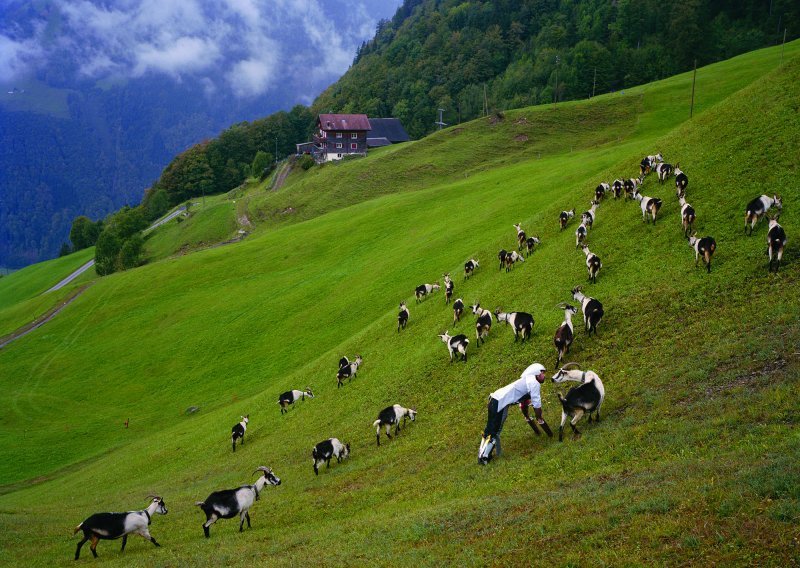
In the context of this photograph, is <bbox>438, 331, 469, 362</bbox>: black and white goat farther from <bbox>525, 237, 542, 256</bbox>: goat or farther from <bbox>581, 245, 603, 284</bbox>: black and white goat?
<bbox>525, 237, 542, 256</bbox>: goat

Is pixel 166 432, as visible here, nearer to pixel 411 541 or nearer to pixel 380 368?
pixel 380 368

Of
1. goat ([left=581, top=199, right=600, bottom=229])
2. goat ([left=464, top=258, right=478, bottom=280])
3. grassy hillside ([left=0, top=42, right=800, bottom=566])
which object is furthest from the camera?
goat ([left=464, top=258, right=478, bottom=280])

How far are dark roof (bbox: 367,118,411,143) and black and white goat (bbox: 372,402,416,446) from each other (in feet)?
481

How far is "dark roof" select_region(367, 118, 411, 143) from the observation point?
544 ft

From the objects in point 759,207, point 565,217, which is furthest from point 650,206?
point 565,217

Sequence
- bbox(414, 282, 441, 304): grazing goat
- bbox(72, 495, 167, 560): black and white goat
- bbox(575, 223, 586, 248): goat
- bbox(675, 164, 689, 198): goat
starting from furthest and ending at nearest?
bbox(414, 282, 441, 304): grazing goat < bbox(575, 223, 586, 248): goat < bbox(675, 164, 689, 198): goat < bbox(72, 495, 167, 560): black and white goat

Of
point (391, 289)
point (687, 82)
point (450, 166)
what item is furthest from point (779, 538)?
point (687, 82)

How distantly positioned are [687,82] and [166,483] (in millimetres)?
112298

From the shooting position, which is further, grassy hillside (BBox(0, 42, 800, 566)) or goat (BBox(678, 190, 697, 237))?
goat (BBox(678, 190, 697, 237))

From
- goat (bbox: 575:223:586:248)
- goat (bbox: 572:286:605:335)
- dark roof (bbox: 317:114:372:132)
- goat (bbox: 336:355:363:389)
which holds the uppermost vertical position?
dark roof (bbox: 317:114:372:132)

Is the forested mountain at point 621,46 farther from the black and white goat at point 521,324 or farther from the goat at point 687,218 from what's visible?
the black and white goat at point 521,324

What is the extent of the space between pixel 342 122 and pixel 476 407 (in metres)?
134

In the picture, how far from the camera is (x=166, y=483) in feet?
93.3

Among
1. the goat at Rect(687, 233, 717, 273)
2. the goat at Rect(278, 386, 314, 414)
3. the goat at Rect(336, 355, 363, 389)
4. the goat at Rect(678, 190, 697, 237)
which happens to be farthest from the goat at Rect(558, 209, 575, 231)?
the goat at Rect(278, 386, 314, 414)
